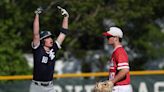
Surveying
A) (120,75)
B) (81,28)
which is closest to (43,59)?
(120,75)

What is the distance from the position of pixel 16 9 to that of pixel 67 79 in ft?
16.9

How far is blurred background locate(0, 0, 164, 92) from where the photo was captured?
16.7m

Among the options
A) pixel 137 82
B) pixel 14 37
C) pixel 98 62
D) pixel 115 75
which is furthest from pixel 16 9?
pixel 115 75

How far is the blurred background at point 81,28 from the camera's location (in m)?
16.7

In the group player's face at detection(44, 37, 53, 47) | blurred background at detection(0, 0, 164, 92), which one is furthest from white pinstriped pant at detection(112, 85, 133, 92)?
blurred background at detection(0, 0, 164, 92)

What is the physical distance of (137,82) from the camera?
13500 mm

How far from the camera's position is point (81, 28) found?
703 inches

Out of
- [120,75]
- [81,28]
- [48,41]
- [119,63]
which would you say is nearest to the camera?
[120,75]

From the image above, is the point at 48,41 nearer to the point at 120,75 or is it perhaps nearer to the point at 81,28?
the point at 120,75

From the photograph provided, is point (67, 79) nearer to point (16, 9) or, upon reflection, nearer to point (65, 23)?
point (65, 23)

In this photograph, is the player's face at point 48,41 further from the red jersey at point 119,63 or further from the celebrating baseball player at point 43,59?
the red jersey at point 119,63

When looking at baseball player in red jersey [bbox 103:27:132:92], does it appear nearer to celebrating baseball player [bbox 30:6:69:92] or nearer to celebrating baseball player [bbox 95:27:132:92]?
celebrating baseball player [bbox 95:27:132:92]

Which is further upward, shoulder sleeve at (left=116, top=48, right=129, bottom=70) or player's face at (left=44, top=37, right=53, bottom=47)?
player's face at (left=44, top=37, right=53, bottom=47)

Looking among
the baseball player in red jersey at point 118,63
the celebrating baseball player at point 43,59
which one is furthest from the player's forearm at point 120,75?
the celebrating baseball player at point 43,59
